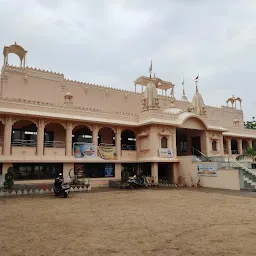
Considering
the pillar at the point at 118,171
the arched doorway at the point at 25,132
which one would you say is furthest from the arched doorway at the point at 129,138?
the arched doorway at the point at 25,132

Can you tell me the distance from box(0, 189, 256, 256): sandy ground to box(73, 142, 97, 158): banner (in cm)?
840

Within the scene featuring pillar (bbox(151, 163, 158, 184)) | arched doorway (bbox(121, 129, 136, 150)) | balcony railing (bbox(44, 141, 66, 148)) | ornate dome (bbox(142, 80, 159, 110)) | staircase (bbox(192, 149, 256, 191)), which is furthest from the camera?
arched doorway (bbox(121, 129, 136, 150))

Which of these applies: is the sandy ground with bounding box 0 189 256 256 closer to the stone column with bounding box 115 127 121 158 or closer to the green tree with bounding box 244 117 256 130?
the stone column with bounding box 115 127 121 158

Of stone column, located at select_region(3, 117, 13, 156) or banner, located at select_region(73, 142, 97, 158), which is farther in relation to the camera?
banner, located at select_region(73, 142, 97, 158)

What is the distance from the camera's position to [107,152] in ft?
64.5

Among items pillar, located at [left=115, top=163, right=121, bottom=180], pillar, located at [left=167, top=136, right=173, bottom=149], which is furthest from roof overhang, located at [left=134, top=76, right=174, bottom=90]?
pillar, located at [left=115, top=163, right=121, bottom=180]

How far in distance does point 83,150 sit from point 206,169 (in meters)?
9.43

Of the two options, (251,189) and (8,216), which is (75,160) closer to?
(8,216)

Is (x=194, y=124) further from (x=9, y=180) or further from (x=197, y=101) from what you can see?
(x=9, y=180)

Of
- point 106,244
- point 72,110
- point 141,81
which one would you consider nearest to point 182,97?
point 141,81

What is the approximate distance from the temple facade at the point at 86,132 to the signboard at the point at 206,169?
1.40 ft

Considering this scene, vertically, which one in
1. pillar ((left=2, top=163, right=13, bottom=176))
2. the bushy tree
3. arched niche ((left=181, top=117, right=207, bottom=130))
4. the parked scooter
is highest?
arched niche ((left=181, top=117, right=207, bottom=130))

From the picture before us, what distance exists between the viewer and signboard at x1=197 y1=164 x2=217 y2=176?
1787 centimetres

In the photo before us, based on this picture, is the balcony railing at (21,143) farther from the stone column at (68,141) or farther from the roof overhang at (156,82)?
the roof overhang at (156,82)
